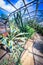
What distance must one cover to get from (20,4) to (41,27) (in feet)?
23.0

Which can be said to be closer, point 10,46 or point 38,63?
point 38,63

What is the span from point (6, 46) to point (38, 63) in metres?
1.09

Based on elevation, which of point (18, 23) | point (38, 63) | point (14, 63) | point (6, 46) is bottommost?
point (38, 63)

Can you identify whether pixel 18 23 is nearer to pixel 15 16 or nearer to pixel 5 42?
pixel 15 16

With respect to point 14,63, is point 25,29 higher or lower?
higher

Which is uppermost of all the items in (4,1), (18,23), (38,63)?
(4,1)

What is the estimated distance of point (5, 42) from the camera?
300cm

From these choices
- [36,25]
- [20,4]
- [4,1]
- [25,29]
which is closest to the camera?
[4,1]

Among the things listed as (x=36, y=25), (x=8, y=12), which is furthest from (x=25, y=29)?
(x=36, y=25)

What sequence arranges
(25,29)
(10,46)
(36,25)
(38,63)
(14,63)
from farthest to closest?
(36,25) → (25,29) → (10,46) → (38,63) → (14,63)

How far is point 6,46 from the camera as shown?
10.4 ft

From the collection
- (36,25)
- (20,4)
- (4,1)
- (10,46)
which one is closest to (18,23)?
(20,4)

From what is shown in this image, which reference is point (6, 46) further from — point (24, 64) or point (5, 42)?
point (24, 64)

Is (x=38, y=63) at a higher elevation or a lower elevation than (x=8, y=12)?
lower
